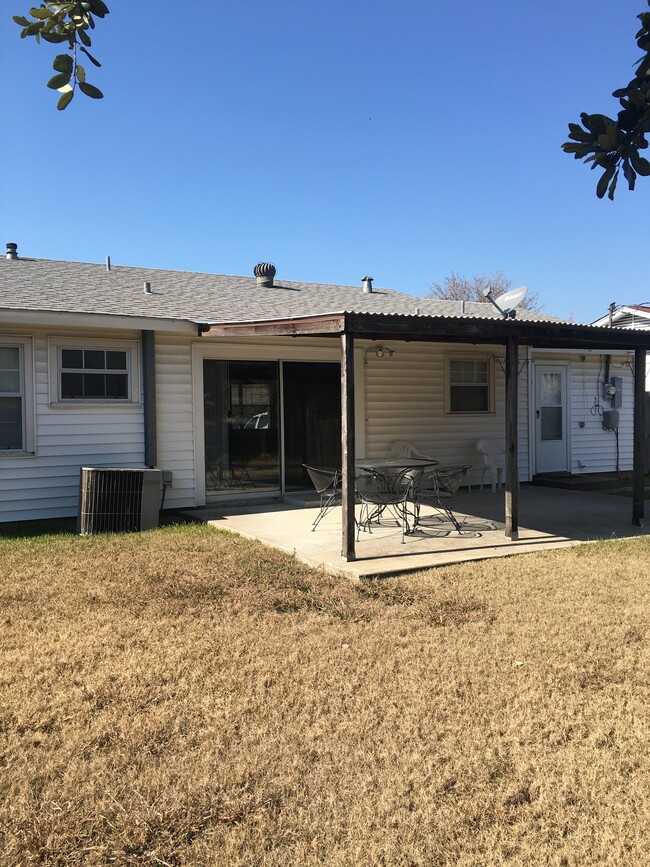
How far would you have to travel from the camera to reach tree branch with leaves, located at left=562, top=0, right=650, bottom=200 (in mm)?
2723

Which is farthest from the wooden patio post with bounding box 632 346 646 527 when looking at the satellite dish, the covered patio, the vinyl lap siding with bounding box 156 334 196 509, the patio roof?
the vinyl lap siding with bounding box 156 334 196 509

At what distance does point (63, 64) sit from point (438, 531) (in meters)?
6.63

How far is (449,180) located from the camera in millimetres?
18797

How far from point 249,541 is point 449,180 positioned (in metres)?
14.3

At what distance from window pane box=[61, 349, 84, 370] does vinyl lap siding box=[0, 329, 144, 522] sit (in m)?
0.21

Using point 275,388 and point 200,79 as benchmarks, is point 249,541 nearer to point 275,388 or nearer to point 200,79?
point 275,388

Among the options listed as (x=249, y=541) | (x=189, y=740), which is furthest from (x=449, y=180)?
(x=189, y=740)

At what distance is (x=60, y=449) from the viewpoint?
911 centimetres

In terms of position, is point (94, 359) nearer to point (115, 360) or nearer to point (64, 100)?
point (115, 360)

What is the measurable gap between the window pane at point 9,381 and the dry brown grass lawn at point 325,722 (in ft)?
12.0

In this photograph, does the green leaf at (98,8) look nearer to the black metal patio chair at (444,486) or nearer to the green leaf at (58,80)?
the green leaf at (58,80)

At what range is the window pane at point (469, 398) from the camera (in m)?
12.5

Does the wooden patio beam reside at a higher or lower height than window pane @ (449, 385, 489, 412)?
higher

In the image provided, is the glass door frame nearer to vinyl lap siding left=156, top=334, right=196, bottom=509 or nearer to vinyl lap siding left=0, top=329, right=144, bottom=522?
vinyl lap siding left=156, top=334, right=196, bottom=509
